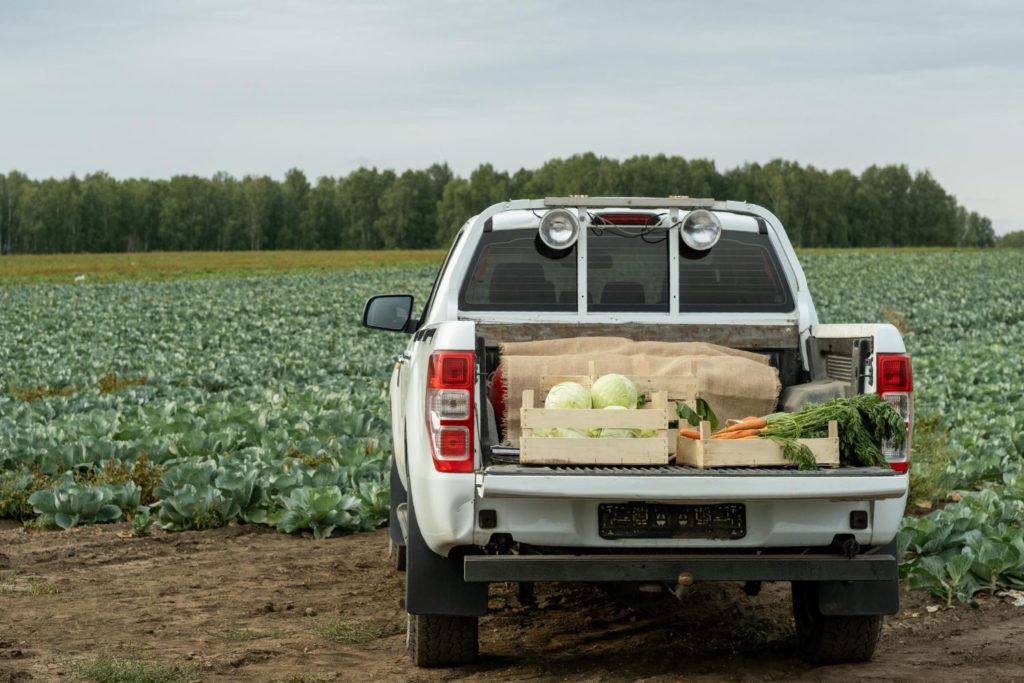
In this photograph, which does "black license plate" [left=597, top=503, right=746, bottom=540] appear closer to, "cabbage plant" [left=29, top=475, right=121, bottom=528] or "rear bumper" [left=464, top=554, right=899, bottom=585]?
"rear bumper" [left=464, top=554, right=899, bottom=585]

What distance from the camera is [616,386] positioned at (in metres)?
5.33

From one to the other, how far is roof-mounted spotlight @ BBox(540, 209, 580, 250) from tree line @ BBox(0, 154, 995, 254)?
127608 mm

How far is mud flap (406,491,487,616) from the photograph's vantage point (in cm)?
516

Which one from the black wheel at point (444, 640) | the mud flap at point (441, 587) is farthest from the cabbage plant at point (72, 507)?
the mud flap at point (441, 587)

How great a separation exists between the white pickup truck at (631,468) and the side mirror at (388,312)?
759mm

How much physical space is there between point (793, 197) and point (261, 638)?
455 feet

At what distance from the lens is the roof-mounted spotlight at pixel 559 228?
20.2ft

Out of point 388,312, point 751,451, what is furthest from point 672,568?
point 388,312

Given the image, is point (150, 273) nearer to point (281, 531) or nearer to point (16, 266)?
point (16, 266)

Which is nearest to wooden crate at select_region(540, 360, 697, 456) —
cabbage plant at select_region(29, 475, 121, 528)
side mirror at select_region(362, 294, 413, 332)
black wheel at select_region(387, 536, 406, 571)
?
side mirror at select_region(362, 294, 413, 332)

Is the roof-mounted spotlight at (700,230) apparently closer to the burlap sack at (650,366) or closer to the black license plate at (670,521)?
the burlap sack at (650,366)

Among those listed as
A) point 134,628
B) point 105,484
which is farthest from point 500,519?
point 105,484

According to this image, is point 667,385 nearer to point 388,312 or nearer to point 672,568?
point 672,568

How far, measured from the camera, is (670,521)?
4973 mm
